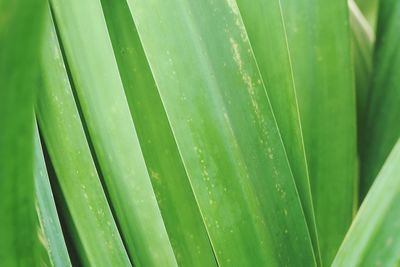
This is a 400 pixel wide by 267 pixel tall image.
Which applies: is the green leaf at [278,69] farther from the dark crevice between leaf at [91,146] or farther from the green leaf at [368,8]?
the green leaf at [368,8]

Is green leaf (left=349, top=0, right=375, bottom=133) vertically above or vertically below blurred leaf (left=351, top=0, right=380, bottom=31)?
below

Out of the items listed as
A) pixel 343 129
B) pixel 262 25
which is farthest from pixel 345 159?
pixel 262 25

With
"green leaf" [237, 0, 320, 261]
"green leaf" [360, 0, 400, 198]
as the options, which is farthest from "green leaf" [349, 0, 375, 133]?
"green leaf" [237, 0, 320, 261]

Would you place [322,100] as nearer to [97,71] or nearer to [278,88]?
[278,88]

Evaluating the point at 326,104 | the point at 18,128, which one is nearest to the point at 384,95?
the point at 326,104

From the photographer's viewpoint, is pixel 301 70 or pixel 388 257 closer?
pixel 388 257

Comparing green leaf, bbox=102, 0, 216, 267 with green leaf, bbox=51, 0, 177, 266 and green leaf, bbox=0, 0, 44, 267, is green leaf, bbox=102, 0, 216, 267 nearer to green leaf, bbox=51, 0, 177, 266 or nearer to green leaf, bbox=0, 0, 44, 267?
green leaf, bbox=51, 0, 177, 266

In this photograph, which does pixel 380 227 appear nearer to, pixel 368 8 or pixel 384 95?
pixel 384 95
